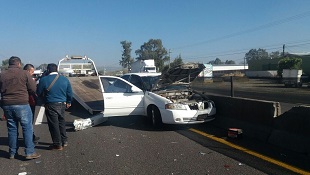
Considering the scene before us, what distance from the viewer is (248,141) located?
20.8 ft

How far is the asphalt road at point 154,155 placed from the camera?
4.72 metres

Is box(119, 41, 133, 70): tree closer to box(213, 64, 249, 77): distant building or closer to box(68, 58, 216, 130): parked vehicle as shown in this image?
box(213, 64, 249, 77): distant building

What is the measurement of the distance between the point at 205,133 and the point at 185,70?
2135 mm

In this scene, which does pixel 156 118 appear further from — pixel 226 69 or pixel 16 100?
pixel 226 69

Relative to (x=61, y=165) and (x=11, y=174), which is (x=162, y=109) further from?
(x=11, y=174)

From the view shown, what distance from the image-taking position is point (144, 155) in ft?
18.2

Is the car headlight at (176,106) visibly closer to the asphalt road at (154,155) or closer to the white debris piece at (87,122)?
the asphalt road at (154,155)

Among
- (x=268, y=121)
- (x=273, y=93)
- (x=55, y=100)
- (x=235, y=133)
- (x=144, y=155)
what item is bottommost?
(x=273, y=93)

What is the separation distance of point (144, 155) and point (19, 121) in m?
2.44

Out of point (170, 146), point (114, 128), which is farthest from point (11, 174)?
point (114, 128)

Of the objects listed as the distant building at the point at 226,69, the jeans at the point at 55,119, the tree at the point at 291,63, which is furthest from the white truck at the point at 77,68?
the distant building at the point at 226,69

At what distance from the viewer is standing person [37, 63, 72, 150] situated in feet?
19.6

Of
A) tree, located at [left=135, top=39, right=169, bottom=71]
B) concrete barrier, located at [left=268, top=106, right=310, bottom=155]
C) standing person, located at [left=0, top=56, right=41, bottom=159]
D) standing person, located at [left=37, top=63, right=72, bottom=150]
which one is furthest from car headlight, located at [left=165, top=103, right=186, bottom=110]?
tree, located at [left=135, top=39, right=169, bottom=71]

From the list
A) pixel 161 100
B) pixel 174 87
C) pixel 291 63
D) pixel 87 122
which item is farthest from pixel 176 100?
pixel 291 63
